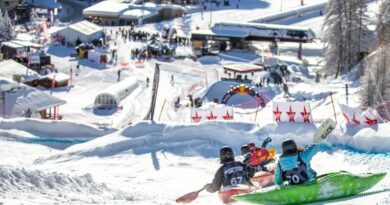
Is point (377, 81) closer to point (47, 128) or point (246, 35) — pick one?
point (47, 128)

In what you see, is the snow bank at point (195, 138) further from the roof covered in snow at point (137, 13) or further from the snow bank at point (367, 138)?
the roof covered in snow at point (137, 13)

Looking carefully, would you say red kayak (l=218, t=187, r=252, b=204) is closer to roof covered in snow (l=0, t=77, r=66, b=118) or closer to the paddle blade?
the paddle blade

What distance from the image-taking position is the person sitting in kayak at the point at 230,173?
12047 millimetres

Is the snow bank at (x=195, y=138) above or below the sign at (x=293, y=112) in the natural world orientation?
below

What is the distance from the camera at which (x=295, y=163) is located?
10953 millimetres

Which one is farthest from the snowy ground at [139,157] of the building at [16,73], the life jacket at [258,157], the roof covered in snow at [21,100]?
the building at [16,73]

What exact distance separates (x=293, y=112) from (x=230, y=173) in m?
6.51

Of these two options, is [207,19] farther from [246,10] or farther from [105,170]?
Result: [105,170]

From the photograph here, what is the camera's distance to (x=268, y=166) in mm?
13836

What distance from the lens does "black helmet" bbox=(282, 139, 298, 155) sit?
427 inches

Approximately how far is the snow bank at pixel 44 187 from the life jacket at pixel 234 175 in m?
2.09

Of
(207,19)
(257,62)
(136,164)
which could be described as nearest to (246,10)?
(207,19)

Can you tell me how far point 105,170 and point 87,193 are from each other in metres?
3.96

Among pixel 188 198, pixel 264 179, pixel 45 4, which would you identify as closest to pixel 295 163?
pixel 264 179
